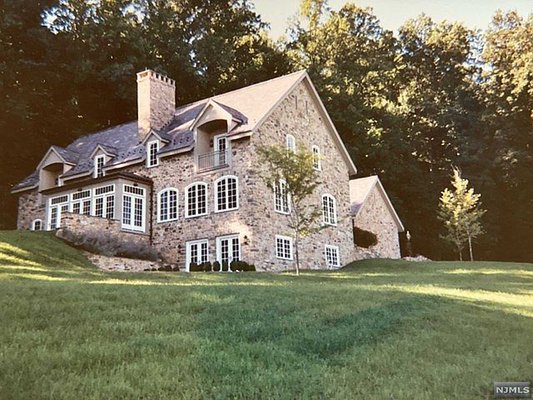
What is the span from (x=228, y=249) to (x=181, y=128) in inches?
273

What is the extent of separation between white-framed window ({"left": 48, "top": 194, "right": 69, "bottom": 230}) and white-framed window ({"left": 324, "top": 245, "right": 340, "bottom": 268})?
1224 cm

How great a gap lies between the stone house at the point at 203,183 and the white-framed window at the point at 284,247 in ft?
0.13

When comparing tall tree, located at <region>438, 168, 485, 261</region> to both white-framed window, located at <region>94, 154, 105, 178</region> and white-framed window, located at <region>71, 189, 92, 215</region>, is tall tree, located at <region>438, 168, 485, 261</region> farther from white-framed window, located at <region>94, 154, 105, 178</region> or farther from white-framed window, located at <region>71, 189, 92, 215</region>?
white-framed window, located at <region>71, 189, 92, 215</region>

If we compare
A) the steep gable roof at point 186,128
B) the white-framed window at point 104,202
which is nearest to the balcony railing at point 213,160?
the steep gable roof at point 186,128

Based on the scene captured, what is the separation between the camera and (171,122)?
1083 inches

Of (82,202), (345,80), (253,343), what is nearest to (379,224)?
(345,80)

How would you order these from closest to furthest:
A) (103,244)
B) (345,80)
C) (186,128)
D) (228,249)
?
(103,244), (228,249), (186,128), (345,80)

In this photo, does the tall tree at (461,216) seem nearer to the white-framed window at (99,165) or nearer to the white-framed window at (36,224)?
the white-framed window at (99,165)

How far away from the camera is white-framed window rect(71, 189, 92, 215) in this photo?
25.1m

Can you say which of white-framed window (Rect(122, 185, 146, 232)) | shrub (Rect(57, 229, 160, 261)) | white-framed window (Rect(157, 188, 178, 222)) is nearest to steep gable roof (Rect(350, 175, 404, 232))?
white-framed window (Rect(157, 188, 178, 222))

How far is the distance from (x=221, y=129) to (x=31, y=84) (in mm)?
16787

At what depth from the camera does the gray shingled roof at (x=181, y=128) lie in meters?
23.7

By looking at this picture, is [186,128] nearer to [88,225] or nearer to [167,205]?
[167,205]

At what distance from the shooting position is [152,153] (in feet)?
82.9
